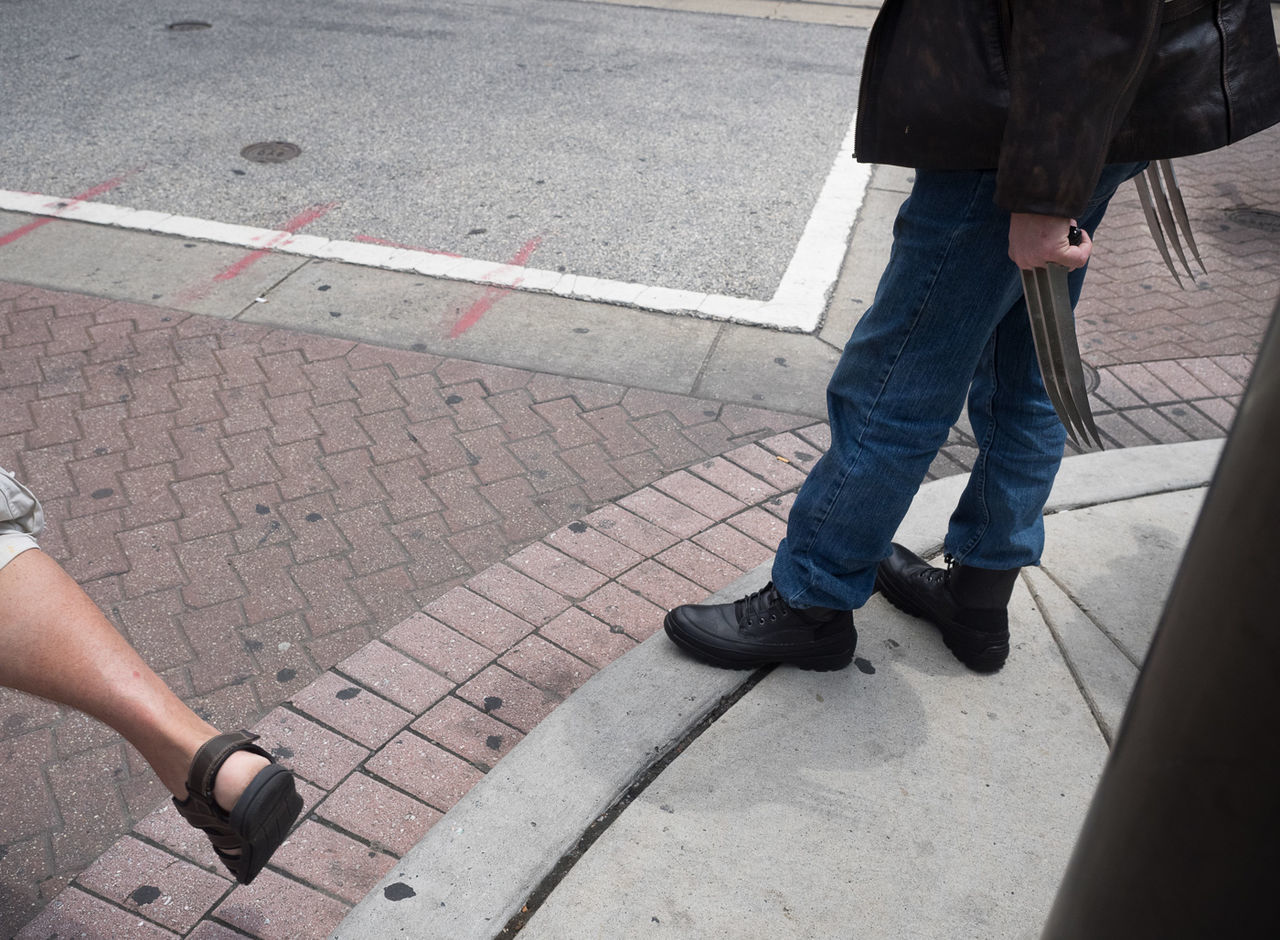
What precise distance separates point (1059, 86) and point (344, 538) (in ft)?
6.98

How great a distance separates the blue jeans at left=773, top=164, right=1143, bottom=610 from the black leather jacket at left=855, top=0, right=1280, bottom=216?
0.39 ft

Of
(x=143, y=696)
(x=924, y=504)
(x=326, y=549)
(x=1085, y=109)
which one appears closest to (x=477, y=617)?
(x=326, y=549)

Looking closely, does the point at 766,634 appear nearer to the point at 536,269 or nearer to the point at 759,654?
the point at 759,654

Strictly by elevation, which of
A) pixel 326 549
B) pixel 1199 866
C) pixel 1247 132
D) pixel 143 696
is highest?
pixel 1247 132

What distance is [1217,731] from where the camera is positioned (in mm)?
778

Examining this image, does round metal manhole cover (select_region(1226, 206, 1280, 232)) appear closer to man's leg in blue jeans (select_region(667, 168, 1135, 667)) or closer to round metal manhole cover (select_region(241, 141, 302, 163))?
man's leg in blue jeans (select_region(667, 168, 1135, 667))

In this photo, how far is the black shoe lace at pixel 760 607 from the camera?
248cm

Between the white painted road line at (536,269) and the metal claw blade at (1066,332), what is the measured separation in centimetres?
232

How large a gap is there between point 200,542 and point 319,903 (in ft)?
4.22

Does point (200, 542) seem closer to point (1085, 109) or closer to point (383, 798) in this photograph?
point (383, 798)

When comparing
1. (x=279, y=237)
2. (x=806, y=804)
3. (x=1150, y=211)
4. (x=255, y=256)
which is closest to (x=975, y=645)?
(x=806, y=804)

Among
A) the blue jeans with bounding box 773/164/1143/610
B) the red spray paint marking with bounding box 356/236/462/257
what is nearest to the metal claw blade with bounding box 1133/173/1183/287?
the blue jeans with bounding box 773/164/1143/610

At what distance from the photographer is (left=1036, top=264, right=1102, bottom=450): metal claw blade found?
1.90 metres

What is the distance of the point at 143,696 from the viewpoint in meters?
1.83
